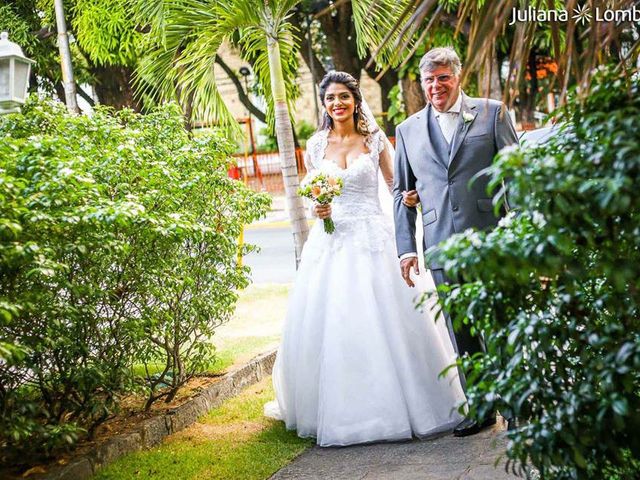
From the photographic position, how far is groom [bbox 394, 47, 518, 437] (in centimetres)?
552

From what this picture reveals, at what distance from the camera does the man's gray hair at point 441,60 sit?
5461mm

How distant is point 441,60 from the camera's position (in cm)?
547

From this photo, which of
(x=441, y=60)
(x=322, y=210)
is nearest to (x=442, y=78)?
(x=441, y=60)

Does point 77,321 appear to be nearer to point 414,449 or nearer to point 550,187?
point 414,449

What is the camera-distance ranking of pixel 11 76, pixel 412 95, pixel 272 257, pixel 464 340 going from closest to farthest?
pixel 464 340, pixel 11 76, pixel 272 257, pixel 412 95

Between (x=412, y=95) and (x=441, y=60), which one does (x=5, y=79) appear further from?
(x=412, y=95)

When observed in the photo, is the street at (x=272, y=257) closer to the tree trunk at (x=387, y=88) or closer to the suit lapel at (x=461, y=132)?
the tree trunk at (x=387, y=88)

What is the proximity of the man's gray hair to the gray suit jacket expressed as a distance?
215 mm

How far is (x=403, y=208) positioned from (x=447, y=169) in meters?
0.46

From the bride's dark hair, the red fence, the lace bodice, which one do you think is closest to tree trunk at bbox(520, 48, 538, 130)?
the red fence

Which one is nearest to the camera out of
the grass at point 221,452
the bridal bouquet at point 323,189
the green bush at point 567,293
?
the green bush at point 567,293

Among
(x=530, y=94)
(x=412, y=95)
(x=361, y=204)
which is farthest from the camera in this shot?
(x=530, y=94)

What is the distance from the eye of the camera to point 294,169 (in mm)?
8383

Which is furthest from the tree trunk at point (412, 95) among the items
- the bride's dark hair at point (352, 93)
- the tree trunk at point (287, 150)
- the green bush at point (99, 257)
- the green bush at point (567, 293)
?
the green bush at point (567, 293)
